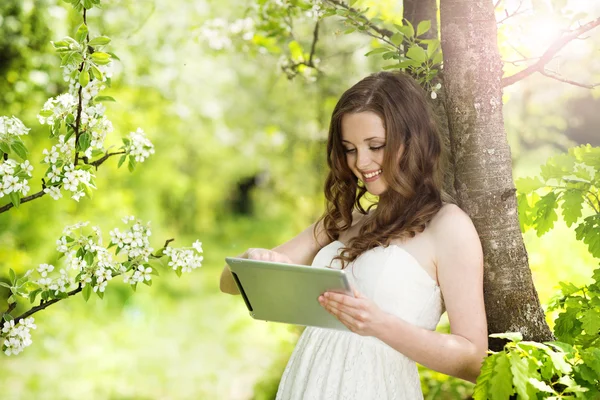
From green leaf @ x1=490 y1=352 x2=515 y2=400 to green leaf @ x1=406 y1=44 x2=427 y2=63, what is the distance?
0.78m

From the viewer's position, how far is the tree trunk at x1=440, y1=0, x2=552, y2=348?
167cm

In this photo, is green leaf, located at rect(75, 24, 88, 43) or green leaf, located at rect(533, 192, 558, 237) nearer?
green leaf, located at rect(75, 24, 88, 43)

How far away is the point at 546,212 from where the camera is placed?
167 cm

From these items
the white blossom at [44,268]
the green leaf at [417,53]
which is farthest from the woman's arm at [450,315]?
the white blossom at [44,268]

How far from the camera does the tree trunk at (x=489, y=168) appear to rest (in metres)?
1.67

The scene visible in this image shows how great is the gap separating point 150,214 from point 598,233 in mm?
6823

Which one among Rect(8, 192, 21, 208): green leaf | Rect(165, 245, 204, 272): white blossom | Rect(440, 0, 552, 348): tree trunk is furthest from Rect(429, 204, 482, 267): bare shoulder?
Rect(8, 192, 21, 208): green leaf

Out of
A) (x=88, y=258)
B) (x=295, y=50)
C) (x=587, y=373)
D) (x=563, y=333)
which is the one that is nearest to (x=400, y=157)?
(x=563, y=333)

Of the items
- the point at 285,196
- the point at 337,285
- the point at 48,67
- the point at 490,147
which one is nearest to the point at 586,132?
the point at 285,196

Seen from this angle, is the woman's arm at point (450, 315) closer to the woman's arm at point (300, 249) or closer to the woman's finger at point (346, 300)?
the woman's finger at point (346, 300)

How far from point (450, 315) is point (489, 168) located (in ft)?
1.30

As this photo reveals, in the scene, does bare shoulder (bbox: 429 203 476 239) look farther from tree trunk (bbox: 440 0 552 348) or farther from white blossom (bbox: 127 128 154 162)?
white blossom (bbox: 127 128 154 162)

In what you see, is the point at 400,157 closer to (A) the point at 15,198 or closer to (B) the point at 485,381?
(B) the point at 485,381

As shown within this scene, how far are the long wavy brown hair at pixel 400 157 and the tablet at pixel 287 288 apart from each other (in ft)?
0.81
